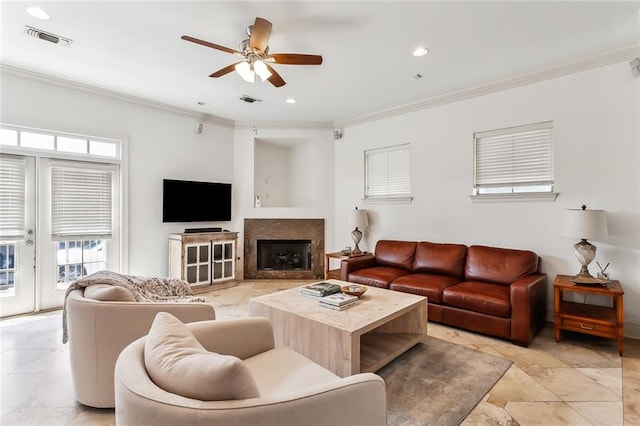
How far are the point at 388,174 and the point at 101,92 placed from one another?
4.18m

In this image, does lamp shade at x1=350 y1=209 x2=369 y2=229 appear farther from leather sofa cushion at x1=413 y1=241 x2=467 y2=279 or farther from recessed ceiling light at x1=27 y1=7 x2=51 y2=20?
recessed ceiling light at x1=27 y1=7 x2=51 y2=20

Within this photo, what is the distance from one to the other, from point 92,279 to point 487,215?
4.11 m

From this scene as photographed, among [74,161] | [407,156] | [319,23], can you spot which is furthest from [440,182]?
[74,161]

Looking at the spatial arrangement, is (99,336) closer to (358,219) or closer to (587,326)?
(358,219)

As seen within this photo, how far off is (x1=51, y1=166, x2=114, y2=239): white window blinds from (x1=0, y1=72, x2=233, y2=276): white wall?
10.6 inches

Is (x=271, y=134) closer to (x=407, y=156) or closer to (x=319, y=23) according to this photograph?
(x=407, y=156)

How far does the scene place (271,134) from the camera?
5.67m

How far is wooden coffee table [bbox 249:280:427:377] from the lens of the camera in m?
2.07

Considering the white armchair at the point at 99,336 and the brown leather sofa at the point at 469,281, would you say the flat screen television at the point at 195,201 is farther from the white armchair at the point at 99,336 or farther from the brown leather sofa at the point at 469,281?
the white armchair at the point at 99,336

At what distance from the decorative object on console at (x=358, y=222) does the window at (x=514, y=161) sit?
165 cm

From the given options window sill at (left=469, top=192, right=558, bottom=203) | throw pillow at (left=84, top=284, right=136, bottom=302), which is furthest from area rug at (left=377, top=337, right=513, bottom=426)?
window sill at (left=469, top=192, right=558, bottom=203)

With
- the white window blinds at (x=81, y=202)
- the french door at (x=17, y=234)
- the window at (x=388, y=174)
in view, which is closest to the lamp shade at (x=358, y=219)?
the window at (x=388, y=174)

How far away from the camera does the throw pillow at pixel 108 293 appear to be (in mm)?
1942

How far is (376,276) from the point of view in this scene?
3.85 metres
